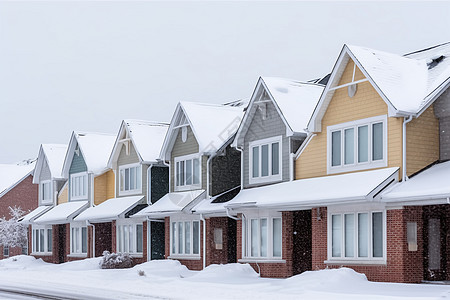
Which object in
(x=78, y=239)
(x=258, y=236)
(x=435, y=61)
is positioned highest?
(x=435, y=61)

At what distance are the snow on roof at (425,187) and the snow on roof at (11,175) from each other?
42.6 metres

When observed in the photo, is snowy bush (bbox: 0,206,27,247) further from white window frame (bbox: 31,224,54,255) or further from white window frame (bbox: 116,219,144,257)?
white window frame (bbox: 116,219,144,257)

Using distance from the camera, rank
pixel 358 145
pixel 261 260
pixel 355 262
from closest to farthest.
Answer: pixel 355 262 < pixel 358 145 < pixel 261 260

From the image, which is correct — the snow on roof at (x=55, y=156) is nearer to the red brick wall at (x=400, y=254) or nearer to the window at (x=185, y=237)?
the window at (x=185, y=237)

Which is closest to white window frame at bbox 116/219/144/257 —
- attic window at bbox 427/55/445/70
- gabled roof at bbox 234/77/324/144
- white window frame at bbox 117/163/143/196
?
white window frame at bbox 117/163/143/196

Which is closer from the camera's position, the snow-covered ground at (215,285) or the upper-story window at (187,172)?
the snow-covered ground at (215,285)

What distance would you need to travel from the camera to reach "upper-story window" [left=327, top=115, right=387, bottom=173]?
937 inches

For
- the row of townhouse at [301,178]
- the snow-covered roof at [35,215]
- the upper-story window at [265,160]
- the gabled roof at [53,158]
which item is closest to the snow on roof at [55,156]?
the gabled roof at [53,158]

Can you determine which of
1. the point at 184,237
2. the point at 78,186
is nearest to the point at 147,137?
the point at 184,237

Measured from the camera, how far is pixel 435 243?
75.8 ft

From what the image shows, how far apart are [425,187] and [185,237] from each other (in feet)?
52.1

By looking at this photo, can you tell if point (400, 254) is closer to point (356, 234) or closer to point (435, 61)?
point (356, 234)

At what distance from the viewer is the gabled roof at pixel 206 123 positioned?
33.2 meters

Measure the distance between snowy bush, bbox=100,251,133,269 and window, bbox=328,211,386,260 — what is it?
1474cm
